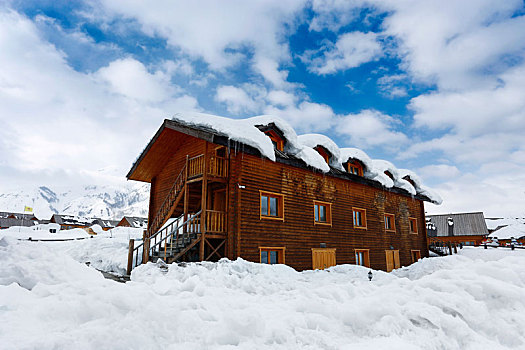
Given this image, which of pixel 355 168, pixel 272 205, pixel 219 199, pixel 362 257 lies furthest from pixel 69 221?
pixel 272 205

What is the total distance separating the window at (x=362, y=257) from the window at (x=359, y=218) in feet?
4.25

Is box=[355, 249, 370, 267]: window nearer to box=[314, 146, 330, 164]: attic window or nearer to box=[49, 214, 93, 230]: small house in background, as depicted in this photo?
box=[314, 146, 330, 164]: attic window

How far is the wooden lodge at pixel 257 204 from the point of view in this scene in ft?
37.2

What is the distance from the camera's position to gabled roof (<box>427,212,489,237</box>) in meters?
42.2

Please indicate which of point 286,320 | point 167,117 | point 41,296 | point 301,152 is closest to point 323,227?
point 301,152

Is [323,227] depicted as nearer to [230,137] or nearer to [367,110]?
[230,137]

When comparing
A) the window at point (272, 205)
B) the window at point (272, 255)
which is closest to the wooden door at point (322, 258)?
the window at point (272, 255)

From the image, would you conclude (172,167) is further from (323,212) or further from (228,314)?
(228,314)

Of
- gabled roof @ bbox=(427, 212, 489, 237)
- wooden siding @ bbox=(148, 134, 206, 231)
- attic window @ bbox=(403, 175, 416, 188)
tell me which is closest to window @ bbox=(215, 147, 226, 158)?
wooden siding @ bbox=(148, 134, 206, 231)

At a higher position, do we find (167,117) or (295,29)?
(295,29)

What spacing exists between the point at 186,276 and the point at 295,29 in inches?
552

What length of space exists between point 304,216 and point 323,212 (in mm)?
1719

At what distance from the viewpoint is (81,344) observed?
303cm

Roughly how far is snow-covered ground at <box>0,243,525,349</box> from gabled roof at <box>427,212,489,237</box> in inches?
1591
